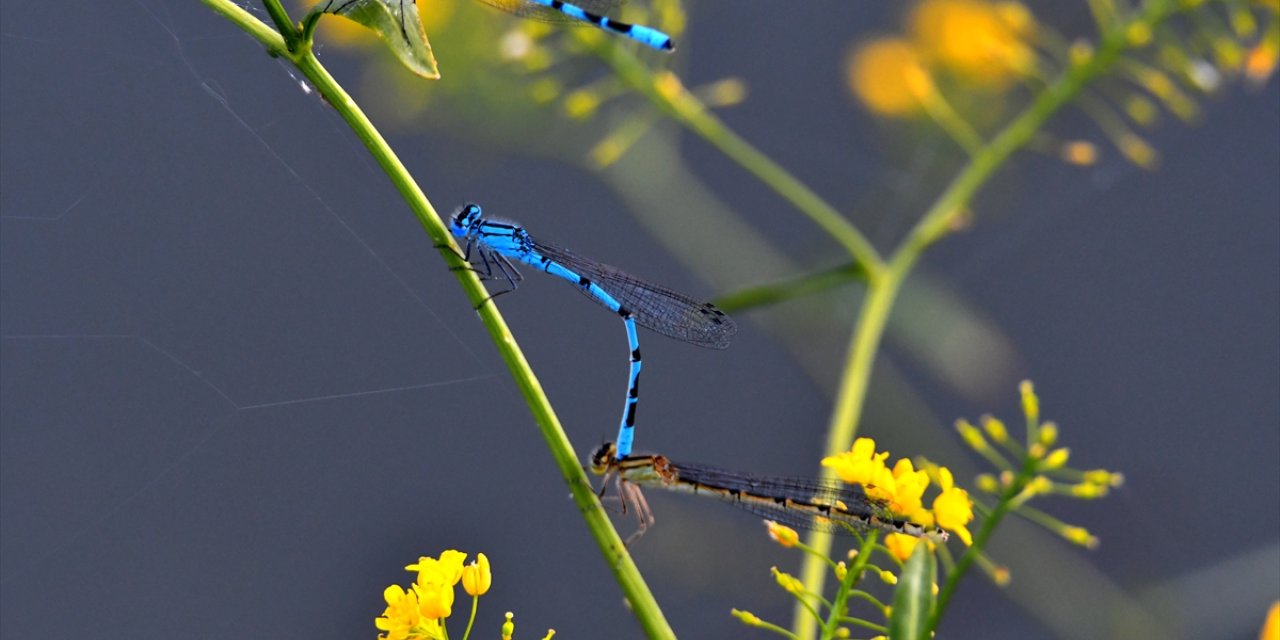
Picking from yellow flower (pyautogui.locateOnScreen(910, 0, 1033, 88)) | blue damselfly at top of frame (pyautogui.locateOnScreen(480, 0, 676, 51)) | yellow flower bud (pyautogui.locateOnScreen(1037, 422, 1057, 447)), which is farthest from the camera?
yellow flower (pyautogui.locateOnScreen(910, 0, 1033, 88))

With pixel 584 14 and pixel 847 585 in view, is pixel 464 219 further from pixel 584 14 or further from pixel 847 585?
pixel 847 585

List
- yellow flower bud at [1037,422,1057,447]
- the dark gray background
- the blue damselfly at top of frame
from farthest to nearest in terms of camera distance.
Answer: the dark gray background → the blue damselfly at top of frame → yellow flower bud at [1037,422,1057,447]

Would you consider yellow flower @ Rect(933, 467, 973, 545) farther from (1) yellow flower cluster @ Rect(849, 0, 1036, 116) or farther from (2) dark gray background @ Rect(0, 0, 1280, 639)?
(1) yellow flower cluster @ Rect(849, 0, 1036, 116)

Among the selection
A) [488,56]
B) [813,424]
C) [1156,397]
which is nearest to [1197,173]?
[1156,397]

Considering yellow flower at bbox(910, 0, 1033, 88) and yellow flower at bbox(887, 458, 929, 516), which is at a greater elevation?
yellow flower at bbox(910, 0, 1033, 88)

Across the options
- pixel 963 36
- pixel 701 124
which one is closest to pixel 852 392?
pixel 701 124

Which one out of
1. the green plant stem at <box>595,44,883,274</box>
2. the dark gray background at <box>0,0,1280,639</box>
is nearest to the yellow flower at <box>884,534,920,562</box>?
the dark gray background at <box>0,0,1280,639</box>

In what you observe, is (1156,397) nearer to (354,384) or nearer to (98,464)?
(354,384)
